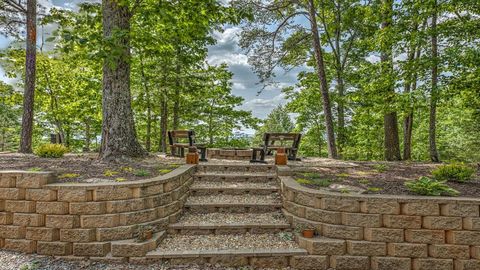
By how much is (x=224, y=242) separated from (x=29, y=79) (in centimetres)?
773

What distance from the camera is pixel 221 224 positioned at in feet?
11.7

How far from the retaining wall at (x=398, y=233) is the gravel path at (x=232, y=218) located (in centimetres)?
65

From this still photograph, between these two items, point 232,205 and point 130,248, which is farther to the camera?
point 232,205

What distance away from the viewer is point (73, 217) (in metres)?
3.12

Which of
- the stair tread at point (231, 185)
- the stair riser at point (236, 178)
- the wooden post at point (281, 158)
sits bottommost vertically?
the stair tread at point (231, 185)

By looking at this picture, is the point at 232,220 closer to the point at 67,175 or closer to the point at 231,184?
the point at 231,184

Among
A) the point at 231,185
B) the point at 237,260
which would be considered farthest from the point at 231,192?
the point at 237,260

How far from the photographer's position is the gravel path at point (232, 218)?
3672 millimetres

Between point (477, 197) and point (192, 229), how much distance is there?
369cm

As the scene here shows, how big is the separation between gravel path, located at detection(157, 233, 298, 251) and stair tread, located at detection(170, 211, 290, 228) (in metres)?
0.14

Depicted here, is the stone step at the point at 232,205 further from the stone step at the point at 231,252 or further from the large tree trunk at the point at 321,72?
the large tree trunk at the point at 321,72

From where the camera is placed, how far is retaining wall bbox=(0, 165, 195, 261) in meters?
3.10

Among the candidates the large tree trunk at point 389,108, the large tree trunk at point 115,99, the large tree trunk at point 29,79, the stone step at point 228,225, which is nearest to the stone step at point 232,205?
the stone step at point 228,225

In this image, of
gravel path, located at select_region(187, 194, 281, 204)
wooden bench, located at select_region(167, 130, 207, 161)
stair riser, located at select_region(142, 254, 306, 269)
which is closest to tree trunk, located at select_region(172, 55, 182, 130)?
wooden bench, located at select_region(167, 130, 207, 161)
